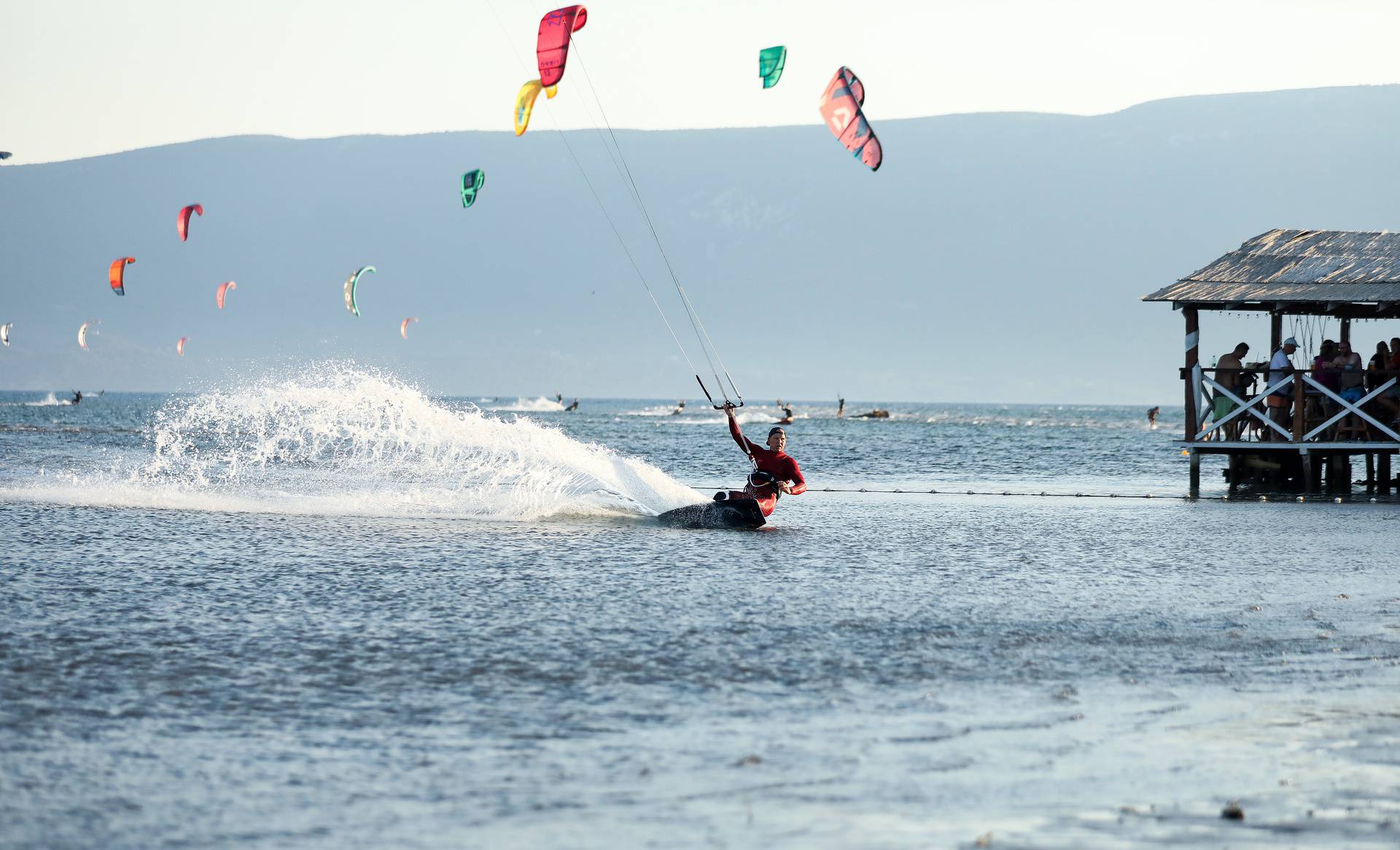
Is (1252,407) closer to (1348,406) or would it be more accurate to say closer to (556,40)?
(1348,406)

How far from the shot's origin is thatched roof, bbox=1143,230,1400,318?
25578mm

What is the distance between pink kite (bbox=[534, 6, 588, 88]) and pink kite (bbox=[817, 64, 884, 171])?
4.87 m

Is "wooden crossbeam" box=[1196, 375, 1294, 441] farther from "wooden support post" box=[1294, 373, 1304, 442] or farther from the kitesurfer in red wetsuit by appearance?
the kitesurfer in red wetsuit

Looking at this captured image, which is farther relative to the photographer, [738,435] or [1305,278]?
[1305,278]

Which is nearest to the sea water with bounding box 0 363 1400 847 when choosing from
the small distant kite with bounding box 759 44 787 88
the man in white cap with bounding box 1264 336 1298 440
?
the man in white cap with bounding box 1264 336 1298 440

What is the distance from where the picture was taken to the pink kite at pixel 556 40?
73.7 feet

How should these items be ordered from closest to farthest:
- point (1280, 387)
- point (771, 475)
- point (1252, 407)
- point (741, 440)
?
point (741, 440), point (771, 475), point (1280, 387), point (1252, 407)

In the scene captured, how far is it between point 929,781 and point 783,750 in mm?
837

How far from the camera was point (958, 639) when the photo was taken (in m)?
10.7

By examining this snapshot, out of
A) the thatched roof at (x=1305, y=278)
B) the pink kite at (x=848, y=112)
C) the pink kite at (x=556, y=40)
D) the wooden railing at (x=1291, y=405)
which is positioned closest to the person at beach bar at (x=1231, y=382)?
the wooden railing at (x=1291, y=405)

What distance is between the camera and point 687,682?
8984 millimetres

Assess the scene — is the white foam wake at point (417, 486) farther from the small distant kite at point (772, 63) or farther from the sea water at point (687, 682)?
the small distant kite at point (772, 63)

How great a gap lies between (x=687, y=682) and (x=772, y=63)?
2043cm

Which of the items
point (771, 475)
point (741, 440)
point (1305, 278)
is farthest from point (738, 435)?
point (1305, 278)
